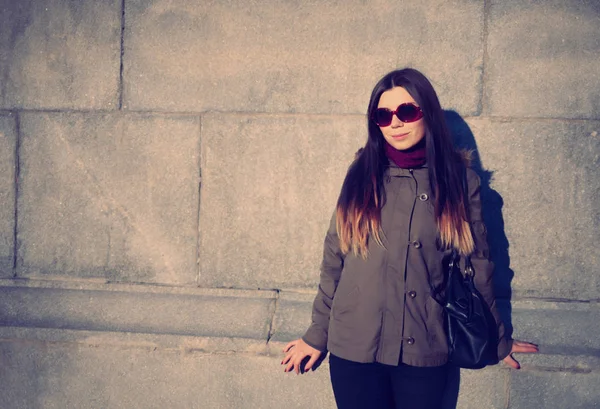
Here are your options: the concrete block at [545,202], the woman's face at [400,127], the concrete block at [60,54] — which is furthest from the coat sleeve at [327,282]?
the concrete block at [60,54]

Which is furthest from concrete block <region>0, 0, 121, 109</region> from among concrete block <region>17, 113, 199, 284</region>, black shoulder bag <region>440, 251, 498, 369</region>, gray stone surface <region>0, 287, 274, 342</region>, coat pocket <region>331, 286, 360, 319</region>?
black shoulder bag <region>440, 251, 498, 369</region>

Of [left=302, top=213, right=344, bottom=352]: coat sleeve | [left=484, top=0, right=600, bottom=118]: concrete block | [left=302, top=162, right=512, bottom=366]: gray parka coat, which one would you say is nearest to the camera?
[left=302, top=162, right=512, bottom=366]: gray parka coat

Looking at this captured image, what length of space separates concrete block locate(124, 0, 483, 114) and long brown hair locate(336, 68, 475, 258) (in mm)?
1110

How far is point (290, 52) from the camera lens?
141 inches

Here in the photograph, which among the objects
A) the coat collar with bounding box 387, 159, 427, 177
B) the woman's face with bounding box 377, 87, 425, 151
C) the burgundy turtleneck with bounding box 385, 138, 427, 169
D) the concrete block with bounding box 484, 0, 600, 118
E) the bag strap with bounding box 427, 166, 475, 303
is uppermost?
the concrete block with bounding box 484, 0, 600, 118

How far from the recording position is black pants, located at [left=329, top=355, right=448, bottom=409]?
2314 millimetres

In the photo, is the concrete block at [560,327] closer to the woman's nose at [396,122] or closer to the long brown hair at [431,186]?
the long brown hair at [431,186]

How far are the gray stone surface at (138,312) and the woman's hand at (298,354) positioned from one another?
0.81ft

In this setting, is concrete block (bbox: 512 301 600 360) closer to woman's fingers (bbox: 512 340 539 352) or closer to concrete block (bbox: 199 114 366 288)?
woman's fingers (bbox: 512 340 539 352)

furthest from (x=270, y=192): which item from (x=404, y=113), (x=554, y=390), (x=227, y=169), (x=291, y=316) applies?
(x=554, y=390)

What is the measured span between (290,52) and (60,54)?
1.84 meters

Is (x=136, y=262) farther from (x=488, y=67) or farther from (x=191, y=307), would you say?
(x=488, y=67)

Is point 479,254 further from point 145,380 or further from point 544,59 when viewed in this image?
point 145,380

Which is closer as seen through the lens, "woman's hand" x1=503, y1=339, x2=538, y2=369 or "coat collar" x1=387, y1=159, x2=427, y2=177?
"coat collar" x1=387, y1=159, x2=427, y2=177
